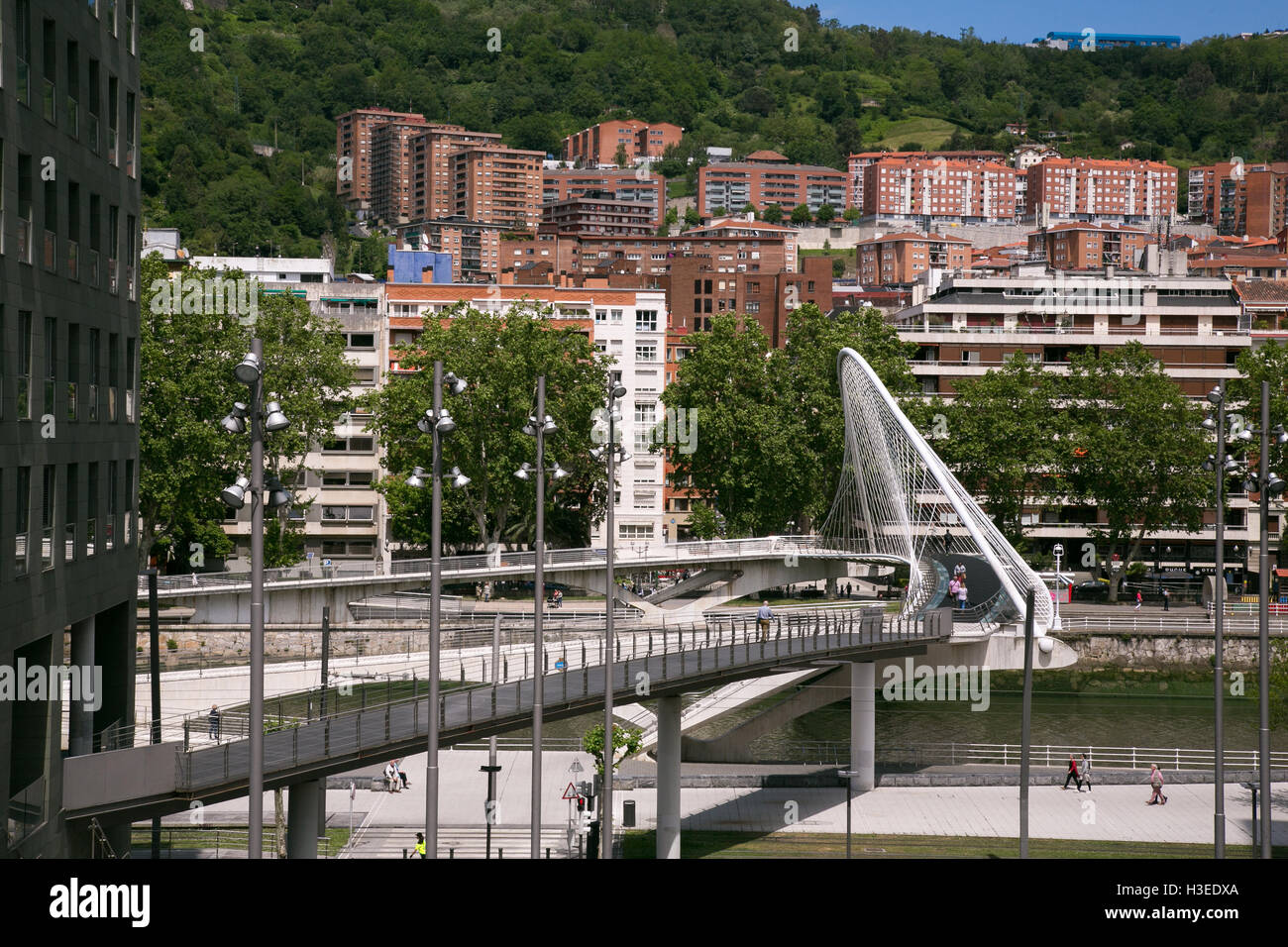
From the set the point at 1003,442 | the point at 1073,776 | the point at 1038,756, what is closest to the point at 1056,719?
the point at 1038,756

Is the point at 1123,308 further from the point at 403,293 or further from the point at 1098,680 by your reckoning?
the point at 403,293

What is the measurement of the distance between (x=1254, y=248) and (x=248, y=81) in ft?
375

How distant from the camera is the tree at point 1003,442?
64.8 m

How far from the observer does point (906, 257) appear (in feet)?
521

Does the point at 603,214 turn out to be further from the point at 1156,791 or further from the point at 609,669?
the point at 609,669

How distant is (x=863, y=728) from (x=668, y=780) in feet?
29.0

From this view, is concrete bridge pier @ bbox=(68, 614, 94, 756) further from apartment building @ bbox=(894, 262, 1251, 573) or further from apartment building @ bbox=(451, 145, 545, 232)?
apartment building @ bbox=(451, 145, 545, 232)

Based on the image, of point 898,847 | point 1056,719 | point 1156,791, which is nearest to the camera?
point 898,847

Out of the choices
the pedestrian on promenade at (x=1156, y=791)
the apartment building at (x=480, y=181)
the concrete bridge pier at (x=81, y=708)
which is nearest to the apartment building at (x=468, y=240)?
the apartment building at (x=480, y=181)

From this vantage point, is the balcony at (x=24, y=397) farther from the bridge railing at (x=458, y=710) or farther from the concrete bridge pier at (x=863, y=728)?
the concrete bridge pier at (x=863, y=728)

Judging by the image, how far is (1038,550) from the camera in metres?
71.6

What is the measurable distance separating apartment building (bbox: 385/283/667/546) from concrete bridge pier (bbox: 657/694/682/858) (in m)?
45.4

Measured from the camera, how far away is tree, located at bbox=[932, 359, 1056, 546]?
212 ft
